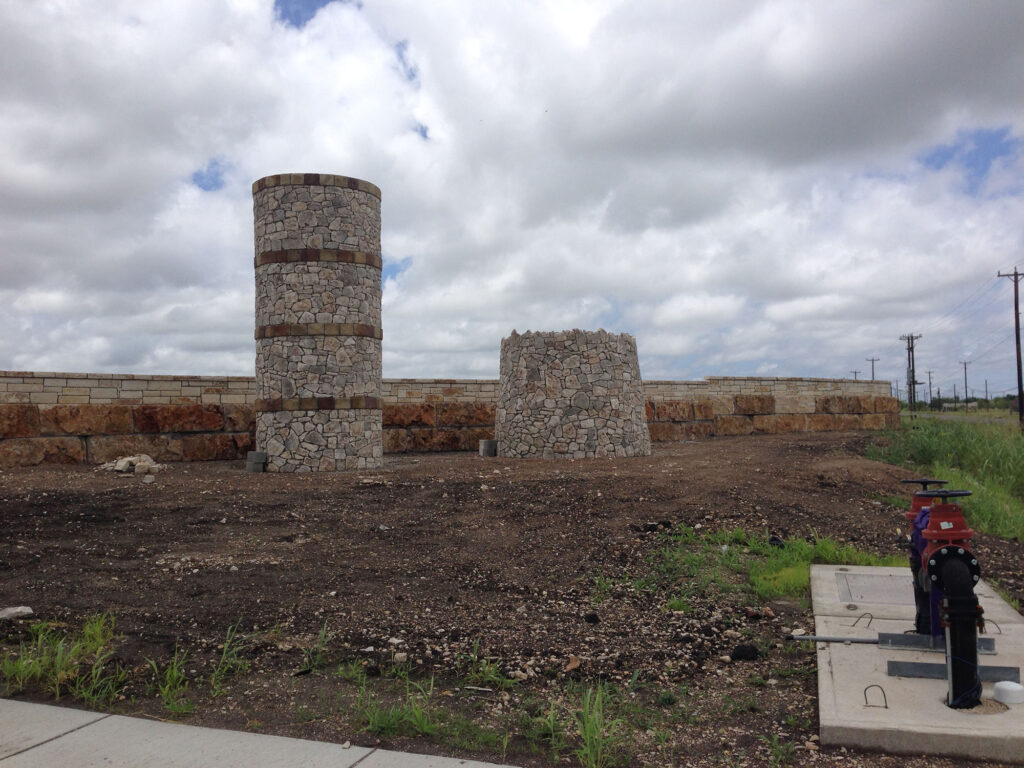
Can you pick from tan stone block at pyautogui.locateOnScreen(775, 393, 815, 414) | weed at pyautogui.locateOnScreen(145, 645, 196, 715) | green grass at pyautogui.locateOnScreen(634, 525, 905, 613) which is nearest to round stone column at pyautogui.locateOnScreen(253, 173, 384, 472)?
green grass at pyautogui.locateOnScreen(634, 525, 905, 613)

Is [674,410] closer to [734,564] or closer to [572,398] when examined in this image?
[572,398]

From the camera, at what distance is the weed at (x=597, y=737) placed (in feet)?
11.7

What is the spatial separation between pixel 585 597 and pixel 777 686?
1.78m

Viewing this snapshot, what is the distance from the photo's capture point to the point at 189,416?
13.4 metres

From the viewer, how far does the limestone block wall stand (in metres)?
13.1

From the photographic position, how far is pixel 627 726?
13.1 feet

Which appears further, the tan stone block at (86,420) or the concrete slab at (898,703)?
the tan stone block at (86,420)

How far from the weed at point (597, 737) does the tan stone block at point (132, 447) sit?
10945mm

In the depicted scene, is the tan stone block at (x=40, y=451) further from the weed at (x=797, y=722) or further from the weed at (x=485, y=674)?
the weed at (x=797, y=722)

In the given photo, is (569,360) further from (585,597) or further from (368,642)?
(368,642)

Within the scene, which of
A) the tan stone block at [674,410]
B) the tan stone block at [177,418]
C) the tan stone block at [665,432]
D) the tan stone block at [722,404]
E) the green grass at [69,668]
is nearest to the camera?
the green grass at [69,668]

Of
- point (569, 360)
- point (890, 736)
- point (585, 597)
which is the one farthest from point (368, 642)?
point (569, 360)

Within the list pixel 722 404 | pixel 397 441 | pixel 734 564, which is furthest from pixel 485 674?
pixel 722 404

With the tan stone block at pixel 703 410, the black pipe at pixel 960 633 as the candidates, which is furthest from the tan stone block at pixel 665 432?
the black pipe at pixel 960 633
